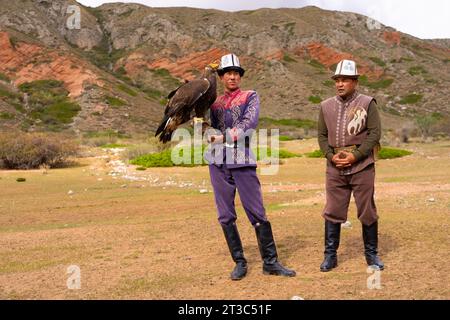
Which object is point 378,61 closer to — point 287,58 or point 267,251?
point 287,58

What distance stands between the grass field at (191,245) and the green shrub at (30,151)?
7435 millimetres

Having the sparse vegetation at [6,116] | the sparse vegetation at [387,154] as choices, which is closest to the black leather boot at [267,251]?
the sparse vegetation at [387,154]

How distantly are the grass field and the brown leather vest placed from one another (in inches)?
48.3

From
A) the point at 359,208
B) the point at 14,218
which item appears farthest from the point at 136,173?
the point at 359,208

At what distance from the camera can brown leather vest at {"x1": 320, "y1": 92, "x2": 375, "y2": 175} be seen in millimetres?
5410

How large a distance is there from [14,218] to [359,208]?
Result: 8.26m

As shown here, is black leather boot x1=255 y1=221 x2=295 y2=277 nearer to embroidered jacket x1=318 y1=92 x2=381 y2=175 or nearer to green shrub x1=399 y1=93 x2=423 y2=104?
embroidered jacket x1=318 y1=92 x2=381 y2=175

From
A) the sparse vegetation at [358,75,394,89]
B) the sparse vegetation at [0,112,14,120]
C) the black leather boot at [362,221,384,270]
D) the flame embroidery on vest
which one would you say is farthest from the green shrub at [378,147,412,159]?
the sparse vegetation at [358,75,394,89]

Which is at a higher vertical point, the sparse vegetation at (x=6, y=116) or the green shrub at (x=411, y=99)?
the green shrub at (x=411, y=99)

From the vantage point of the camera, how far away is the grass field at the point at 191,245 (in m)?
5.04

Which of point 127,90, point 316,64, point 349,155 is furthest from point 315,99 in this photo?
point 349,155

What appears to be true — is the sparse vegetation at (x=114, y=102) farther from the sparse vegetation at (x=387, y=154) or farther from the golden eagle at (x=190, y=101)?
the golden eagle at (x=190, y=101)

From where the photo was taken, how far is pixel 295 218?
9062 mm

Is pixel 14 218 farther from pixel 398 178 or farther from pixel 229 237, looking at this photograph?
pixel 398 178
